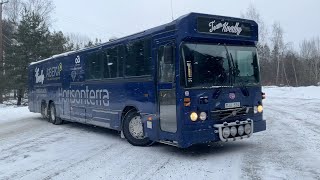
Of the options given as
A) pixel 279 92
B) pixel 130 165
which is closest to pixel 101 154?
pixel 130 165

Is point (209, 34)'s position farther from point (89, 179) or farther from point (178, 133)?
point (89, 179)

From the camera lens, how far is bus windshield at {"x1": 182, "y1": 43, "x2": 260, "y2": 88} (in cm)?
868

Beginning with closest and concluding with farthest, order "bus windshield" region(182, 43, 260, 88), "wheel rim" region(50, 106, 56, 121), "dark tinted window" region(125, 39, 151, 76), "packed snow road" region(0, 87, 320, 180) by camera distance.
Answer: "packed snow road" region(0, 87, 320, 180)
"bus windshield" region(182, 43, 260, 88)
"dark tinted window" region(125, 39, 151, 76)
"wheel rim" region(50, 106, 56, 121)

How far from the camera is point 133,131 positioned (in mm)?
10867

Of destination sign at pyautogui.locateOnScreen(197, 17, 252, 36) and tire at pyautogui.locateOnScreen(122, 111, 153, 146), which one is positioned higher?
destination sign at pyautogui.locateOnScreen(197, 17, 252, 36)

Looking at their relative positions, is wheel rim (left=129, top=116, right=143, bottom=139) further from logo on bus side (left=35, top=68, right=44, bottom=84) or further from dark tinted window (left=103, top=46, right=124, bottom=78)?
logo on bus side (left=35, top=68, right=44, bottom=84)

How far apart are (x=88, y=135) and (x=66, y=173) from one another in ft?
18.4

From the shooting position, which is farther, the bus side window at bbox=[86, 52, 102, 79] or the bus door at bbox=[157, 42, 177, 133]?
the bus side window at bbox=[86, 52, 102, 79]

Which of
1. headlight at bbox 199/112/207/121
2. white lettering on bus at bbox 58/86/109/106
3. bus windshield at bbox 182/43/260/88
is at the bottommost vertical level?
headlight at bbox 199/112/207/121

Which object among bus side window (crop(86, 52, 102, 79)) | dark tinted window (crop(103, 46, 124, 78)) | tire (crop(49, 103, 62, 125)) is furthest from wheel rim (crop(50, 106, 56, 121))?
dark tinted window (crop(103, 46, 124, 78))

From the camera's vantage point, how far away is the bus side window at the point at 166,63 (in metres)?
8.88

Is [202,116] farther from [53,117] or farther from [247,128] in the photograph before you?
[53,117]

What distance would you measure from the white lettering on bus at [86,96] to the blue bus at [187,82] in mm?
456

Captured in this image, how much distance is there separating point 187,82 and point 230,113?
1.36 meters
